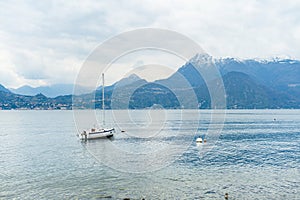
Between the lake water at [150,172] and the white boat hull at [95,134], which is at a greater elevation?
the white boat hull at [95,134]

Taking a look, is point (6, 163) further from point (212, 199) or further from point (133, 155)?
point (212, 199)

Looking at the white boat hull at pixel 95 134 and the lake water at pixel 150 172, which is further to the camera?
the white boat hull at pixel 95 134

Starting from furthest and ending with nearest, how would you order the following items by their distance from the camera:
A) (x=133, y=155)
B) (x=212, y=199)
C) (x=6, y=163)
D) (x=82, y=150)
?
(x=82, y=150) → (x=133, y=155) → (x=6, y=163) → (x=212, y=199)

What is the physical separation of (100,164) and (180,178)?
19206mm

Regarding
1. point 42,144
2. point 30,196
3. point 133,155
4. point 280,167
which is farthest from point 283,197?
point 42,144

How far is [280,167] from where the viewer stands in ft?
189

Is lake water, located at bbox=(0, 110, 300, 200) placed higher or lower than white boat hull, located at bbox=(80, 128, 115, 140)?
lower

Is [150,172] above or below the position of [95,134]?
below

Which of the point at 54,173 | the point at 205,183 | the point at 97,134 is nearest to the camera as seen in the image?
the point at 205,183

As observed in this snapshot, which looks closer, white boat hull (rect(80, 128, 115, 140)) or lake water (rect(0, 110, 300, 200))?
lake water (rect(0, 110, 300, 200))

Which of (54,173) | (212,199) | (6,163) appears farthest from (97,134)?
(212,199)

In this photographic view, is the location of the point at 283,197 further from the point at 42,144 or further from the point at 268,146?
the point at 42,144

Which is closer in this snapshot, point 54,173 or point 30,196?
point 30,196

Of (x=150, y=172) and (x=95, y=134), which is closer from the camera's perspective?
(x=150, y=172)
